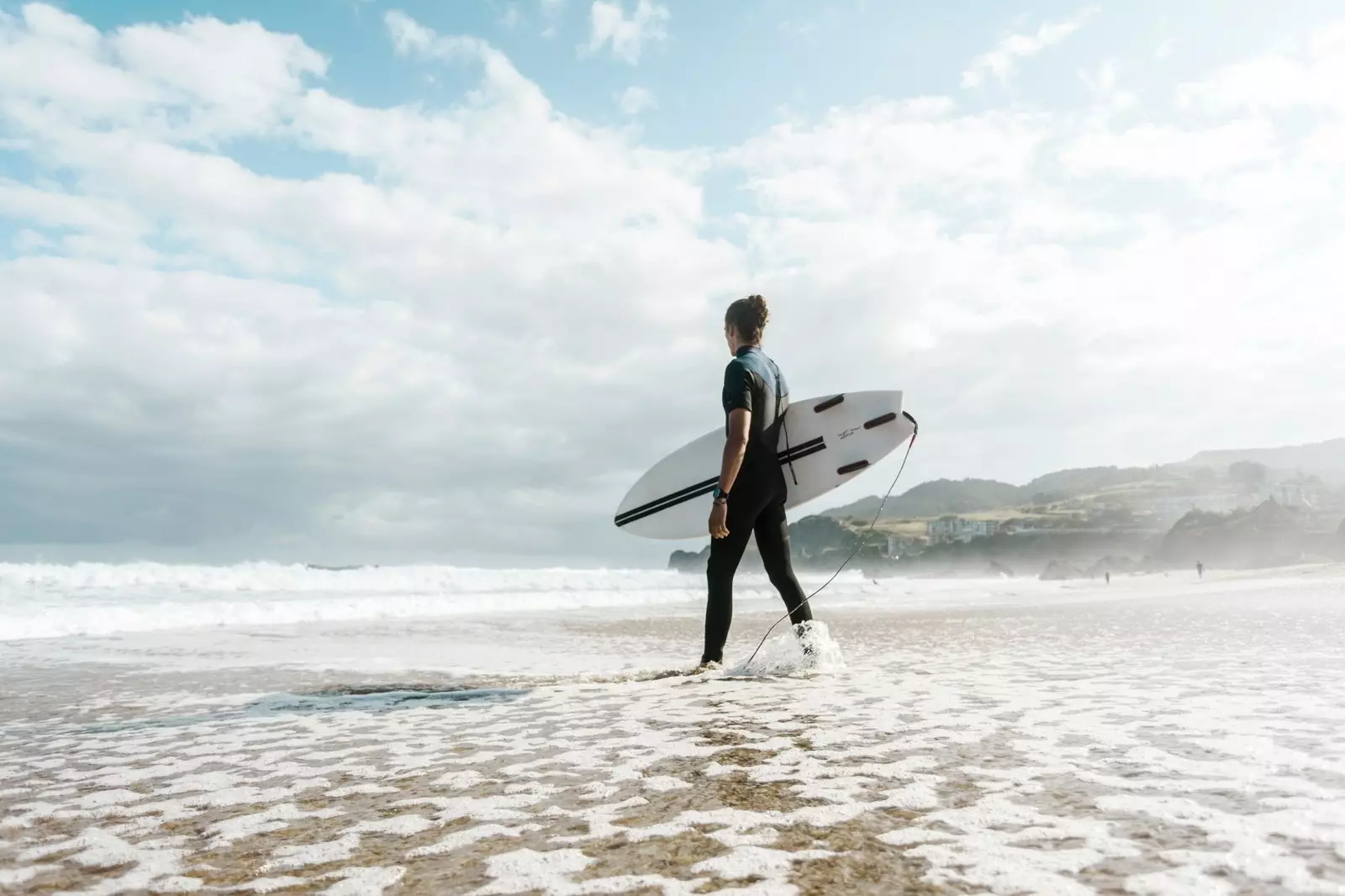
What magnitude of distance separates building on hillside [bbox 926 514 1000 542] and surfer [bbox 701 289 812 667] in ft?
243

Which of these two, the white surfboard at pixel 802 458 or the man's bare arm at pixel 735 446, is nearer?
the man's bare arm at pixel 735 446

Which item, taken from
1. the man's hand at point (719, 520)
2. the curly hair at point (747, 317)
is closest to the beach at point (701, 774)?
the man's hand at point (719, 520)

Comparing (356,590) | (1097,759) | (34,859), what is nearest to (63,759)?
(34,859)

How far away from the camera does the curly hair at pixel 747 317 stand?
5.18m

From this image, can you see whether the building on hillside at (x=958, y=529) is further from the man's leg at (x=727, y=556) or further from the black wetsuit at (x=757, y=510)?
the man's leg at (x=727, y=556)

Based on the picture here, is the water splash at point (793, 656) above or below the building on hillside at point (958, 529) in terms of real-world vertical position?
below

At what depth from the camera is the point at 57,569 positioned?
78.0 feet

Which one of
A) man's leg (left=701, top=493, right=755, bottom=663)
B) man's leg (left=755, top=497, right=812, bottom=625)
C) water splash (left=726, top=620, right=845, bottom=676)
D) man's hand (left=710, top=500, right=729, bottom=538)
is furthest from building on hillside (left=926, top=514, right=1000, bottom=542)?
man's hand (left=710, top=500, right=729, bottom=538)

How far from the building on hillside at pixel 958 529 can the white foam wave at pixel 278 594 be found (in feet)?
163

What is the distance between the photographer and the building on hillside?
76875mm

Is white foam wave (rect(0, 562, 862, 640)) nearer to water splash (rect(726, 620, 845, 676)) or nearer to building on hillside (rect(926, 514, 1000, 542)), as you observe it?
water splash (rect(726, 620, 845, 676))

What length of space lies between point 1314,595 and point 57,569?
30.3m

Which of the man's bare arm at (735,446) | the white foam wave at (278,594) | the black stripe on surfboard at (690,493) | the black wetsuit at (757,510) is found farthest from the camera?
the white foam wave at (278,594)

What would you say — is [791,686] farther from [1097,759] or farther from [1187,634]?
[1187,634]
